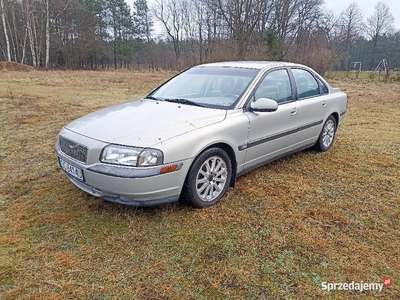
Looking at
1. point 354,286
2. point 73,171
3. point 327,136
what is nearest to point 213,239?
point 354,286

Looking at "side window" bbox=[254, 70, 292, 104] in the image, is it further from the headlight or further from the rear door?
the headlight

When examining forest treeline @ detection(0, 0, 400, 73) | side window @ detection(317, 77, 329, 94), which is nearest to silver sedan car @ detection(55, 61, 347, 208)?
side window @ detection(317, 77, 329, 94)

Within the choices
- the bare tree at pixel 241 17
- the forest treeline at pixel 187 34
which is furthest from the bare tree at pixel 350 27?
the bare tree at pixel 241 17

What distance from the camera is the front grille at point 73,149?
100 inches

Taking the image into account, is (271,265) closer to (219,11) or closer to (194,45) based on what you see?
(219,11)

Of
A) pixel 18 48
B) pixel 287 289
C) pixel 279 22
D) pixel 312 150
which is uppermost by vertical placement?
pixel 279 22

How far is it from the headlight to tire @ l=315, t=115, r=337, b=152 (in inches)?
117

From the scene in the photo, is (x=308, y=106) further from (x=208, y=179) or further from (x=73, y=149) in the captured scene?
(x=73, y=149)

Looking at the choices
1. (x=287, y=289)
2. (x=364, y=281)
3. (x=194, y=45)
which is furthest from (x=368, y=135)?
(x=194, y=45)

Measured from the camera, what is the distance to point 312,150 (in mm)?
4684

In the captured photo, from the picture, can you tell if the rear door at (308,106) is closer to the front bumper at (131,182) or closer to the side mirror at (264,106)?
the side mirror at (264,106)

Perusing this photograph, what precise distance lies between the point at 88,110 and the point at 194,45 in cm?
3430

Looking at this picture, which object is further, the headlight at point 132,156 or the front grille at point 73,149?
the front grille at point 73,149

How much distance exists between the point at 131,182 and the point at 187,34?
4549cm
